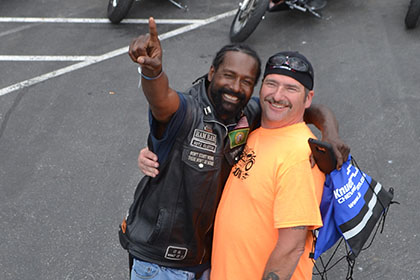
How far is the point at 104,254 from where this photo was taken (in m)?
4.21

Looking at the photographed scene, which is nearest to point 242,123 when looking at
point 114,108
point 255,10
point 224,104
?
point 224,104

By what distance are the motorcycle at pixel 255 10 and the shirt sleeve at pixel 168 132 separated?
15.4 feet

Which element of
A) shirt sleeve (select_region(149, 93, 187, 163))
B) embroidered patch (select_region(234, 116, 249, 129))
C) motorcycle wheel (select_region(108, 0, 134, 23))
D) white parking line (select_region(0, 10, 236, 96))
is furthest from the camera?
motorcycle wheel (select_region(108, 0, 134, 23))

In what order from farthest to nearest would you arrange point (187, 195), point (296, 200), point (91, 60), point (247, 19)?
point (247, 19) → point (91, 60) → point (187, 195) → point (296, 200)

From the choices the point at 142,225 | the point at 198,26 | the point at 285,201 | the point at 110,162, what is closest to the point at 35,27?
the point at 198,26

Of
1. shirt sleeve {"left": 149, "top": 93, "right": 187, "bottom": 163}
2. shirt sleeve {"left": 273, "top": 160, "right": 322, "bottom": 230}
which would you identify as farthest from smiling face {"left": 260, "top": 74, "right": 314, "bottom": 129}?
shirt sleeve {"left": 149, "top": 93, "right": 187, "bottom": 163}

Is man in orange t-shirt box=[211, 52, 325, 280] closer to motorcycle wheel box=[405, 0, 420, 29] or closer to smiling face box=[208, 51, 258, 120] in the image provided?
smiling face box=[208, 51, 258, 120]

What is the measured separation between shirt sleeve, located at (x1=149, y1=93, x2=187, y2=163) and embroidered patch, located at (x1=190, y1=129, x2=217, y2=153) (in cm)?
9

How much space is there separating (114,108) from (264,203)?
386cm

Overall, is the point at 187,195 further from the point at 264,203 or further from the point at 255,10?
the point at 255,10

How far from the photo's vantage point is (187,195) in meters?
2.52

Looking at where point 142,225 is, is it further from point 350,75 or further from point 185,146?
point 350,75

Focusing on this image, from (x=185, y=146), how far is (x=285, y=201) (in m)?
0.54

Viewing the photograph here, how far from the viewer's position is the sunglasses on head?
2.63 metres
